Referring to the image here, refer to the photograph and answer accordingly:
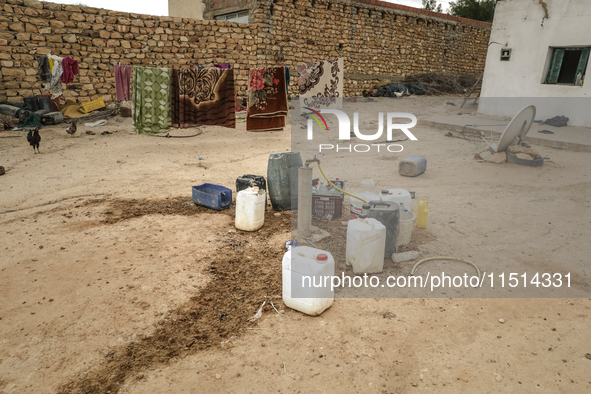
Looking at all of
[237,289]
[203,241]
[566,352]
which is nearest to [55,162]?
[203,241]

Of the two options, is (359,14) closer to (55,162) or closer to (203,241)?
(55,162)

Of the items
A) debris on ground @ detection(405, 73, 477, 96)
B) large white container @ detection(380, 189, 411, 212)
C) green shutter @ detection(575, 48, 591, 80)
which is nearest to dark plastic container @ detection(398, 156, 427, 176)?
large white container @ detection(380, 189, 411, 212)

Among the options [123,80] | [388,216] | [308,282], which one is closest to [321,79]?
[123,80]

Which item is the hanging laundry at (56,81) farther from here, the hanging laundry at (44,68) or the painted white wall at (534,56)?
the painted white wall at (534,56)

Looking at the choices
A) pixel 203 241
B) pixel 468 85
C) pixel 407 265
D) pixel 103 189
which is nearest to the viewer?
pixel 407 265

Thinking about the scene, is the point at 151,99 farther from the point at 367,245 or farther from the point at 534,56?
the point at 534,56

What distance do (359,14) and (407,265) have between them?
13.4 meters

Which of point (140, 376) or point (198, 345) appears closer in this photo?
point (140, 376)

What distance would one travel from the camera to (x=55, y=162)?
7180 millimetres

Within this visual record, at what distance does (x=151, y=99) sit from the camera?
282 inches

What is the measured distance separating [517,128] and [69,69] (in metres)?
10.8

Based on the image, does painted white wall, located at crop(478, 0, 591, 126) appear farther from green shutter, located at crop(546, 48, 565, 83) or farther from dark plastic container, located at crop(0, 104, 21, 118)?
dark plastic container, located at crop(0, 104, 21, 118)

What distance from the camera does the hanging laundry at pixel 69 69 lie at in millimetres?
9523

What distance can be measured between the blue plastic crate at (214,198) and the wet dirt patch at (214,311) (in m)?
0.64
